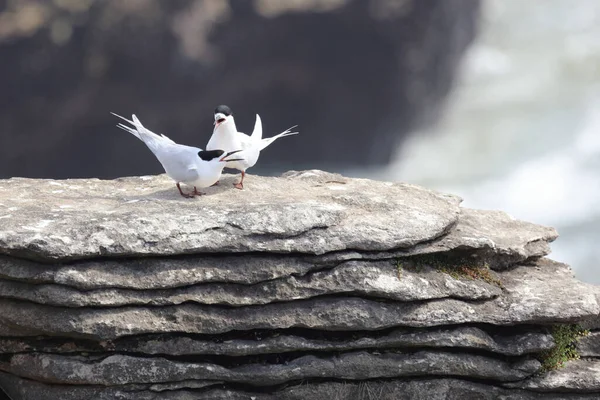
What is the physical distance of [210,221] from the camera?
256 inches

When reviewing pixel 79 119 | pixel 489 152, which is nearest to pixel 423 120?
pixel 489 152

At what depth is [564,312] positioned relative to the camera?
659 cm

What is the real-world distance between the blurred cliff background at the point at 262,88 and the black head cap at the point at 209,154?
15395mm

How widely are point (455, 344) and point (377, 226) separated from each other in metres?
1.10

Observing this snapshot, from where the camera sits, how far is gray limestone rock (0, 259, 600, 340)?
614 cm

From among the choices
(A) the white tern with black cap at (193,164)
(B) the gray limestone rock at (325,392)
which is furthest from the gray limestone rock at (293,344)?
(A) the white tern with black cap at (193,164)

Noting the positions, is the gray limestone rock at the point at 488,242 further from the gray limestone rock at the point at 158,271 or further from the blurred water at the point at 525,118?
the blurred water at the point at 525,118

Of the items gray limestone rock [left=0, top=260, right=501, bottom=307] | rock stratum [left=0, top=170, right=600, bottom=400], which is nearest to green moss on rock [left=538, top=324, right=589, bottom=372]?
rock stratum [left=0, top=170, right=600, bottom=400]

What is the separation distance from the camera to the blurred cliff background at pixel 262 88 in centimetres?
2158

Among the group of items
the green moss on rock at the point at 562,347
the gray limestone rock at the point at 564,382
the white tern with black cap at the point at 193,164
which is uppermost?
the white tern with black cap at the point at 193,164

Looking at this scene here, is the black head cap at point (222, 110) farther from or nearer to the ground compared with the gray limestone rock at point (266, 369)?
farther from the ground

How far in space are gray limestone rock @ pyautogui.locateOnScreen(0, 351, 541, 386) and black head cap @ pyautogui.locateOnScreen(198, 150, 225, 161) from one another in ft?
5.65

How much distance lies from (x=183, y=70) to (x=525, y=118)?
11505mm

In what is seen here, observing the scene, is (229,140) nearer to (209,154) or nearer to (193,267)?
(209,154)
